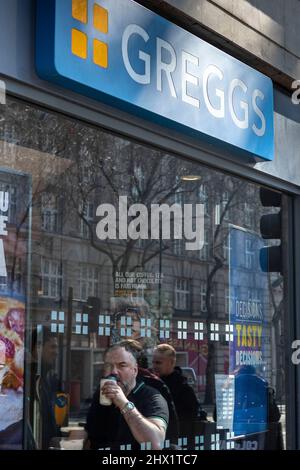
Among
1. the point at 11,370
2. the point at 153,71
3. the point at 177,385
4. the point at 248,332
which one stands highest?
the point at 153,71

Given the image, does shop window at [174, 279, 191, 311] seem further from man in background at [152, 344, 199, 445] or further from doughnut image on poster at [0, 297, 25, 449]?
doughnut image on poster at [0, 297, 25, 449]

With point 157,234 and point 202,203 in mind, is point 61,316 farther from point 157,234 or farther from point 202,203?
point 202,203

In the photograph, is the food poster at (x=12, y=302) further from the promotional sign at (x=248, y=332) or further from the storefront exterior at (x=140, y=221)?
the promotional sign at (x=248, y=332)

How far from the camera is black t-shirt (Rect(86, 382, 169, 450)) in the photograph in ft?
19.1

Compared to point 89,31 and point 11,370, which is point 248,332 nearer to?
point 11,370

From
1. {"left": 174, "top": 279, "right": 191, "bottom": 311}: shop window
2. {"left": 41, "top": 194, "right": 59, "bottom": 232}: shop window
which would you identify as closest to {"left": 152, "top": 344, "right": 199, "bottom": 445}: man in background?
{"left": 174, "top": 279, "right": 191, "bottom": 311}: shop window

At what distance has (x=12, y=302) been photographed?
5.22 meters

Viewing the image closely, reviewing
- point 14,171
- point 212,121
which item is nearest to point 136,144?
point 212,121

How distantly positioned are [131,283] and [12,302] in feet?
3.96

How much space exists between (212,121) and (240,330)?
1954 mm

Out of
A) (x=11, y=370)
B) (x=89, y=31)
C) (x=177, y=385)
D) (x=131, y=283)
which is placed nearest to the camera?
(x=11, y=370)

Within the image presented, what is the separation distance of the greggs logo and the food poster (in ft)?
2.96

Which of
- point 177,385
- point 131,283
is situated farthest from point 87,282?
point 177,385

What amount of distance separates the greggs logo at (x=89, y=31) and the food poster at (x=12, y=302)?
0.90m
